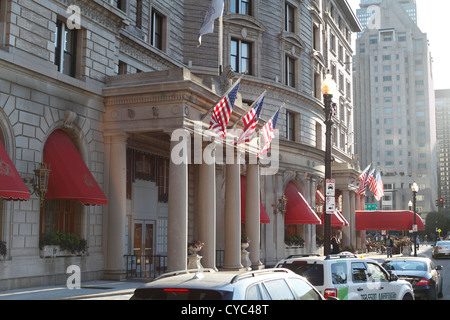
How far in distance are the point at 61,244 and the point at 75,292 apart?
2927 mm

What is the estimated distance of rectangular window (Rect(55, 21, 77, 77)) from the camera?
69.7 ft

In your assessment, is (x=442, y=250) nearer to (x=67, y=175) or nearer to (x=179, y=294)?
(x=67, y=175)

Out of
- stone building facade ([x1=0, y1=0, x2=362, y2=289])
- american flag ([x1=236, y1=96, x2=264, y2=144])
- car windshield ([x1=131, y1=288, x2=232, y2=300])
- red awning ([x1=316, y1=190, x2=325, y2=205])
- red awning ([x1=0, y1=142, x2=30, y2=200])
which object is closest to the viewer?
car windshield ([x1=131, y1=288, x2=232, y2=300])

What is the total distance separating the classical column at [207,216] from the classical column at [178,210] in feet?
6.91

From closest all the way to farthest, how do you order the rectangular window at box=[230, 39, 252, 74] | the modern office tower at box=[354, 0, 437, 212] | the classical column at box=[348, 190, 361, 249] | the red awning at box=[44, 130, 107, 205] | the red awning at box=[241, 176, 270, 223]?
the red awning at box=[44, 130, 107, 205], the red awning at box=[241, 176, 270, 223], the rectangular window at box=[230, 39, 252, 74], the classical column at box=[348, 190, 361, 249], the modern office tower at box=[354, 0, 437, 212]

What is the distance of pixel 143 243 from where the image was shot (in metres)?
26.6

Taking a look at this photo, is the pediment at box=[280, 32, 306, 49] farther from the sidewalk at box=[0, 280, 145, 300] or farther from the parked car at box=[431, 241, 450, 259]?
the sidewalk at box=[0, 280, 145, 300]

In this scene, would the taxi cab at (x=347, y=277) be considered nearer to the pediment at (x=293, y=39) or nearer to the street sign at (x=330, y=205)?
the street sign at (x=330, y=205)

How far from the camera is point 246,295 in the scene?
673cm

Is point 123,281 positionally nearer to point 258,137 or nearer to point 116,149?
point 116,149

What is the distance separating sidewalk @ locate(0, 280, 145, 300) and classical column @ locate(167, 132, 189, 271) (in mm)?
1864

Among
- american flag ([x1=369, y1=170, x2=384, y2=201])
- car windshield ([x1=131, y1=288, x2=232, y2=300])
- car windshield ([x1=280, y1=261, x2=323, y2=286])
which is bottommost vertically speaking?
car windshield ([x1=280, y1=261, x2=323, y2=286])

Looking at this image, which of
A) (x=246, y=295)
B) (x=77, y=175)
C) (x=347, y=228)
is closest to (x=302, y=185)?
(x=347, y=228)

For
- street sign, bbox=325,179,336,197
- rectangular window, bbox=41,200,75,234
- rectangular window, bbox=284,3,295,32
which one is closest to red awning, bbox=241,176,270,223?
rectangular window, bbox=284,3,295,32
